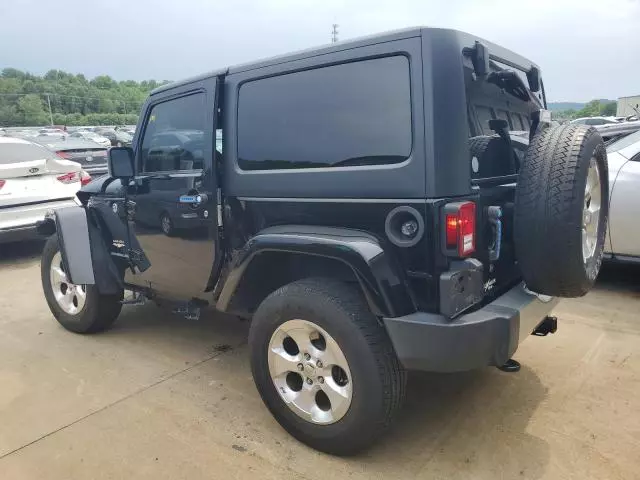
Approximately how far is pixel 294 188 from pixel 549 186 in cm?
119

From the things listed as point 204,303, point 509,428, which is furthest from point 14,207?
point 509,428

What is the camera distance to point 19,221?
6590 millimetres

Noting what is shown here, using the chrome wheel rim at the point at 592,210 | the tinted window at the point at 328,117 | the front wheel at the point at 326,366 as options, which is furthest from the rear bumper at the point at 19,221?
the chrome wheel rim at the point at 592,210

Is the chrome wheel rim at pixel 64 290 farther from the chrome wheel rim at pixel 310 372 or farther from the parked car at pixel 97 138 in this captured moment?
the parked car at pixel 97 138

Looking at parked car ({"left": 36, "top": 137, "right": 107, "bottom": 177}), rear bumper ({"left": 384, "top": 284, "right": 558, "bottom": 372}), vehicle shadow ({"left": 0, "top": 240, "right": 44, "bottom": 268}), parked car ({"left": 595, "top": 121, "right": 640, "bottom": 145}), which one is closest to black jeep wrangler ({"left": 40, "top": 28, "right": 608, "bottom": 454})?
rear bumper ({"left": 384, "top": 284, "right": 558, "bottom": 372})

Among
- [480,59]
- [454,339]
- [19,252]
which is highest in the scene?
[480,59]

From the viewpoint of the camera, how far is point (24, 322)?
467cm

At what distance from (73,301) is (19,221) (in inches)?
115

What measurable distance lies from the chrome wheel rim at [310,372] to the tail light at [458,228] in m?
0.69

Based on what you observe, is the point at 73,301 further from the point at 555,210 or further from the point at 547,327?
the point at 555,210

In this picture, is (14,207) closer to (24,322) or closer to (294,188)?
(24,322)

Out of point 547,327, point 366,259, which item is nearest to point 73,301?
point 366,259

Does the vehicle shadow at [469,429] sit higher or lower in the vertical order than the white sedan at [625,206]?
lower

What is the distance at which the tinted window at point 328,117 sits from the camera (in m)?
2.32
